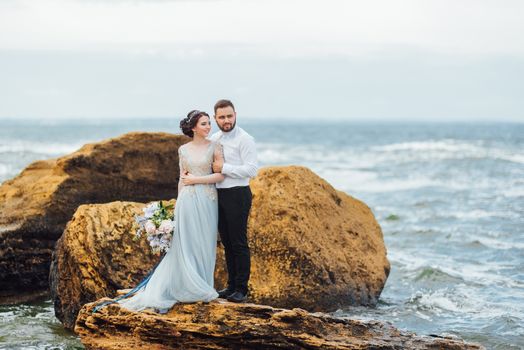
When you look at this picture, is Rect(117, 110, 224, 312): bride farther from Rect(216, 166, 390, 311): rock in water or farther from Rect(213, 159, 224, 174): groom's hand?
Rect(216, 166, 390, 311): rock in water

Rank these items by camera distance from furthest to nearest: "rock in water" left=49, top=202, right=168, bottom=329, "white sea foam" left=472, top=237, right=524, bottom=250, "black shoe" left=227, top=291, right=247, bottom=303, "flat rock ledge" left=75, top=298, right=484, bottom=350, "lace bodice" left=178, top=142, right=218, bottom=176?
"white sea foam" left=472, top=237, right=524, bottom=250, "rock in water" left=49, top=202, right=168, bottom=329, "black shoe" left=227, top=291, right=247, bottom=303, "lace bodice" left=178, top=142, right=218, bottom=176, "flat rock ledge" left=75, top=298, right=484, bottom=350

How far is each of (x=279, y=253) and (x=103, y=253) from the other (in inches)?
78.0

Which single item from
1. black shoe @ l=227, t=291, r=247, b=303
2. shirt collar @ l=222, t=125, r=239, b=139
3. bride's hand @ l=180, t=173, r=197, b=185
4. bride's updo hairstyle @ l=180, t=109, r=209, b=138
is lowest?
black shoe @ l=227, t=291, r=247, b=303

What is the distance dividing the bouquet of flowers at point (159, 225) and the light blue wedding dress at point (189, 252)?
7 centimetres

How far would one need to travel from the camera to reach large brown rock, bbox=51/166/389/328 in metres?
8.95

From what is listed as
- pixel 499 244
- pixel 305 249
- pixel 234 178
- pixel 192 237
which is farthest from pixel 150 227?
pixel 499 244

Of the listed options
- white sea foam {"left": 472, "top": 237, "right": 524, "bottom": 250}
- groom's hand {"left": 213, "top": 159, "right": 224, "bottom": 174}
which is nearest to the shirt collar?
groom's hand {"left": 213, "top": 159, "right": 224, "bottom": 174}

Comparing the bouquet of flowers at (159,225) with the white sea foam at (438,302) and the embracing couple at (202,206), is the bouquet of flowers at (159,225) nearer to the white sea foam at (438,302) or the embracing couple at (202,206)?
the embracing couple at (202,206)

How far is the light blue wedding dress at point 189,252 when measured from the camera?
7242mm

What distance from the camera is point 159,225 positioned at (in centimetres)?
729

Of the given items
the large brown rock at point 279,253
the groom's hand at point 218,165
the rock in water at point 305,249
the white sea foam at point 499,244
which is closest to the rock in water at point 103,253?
the large brown rock at point 279,253

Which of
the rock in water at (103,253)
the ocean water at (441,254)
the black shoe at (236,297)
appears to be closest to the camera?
the black shoe at (236,297)

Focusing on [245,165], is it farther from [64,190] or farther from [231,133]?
[64,190]

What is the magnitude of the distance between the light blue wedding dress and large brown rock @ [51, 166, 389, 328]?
1622mm
